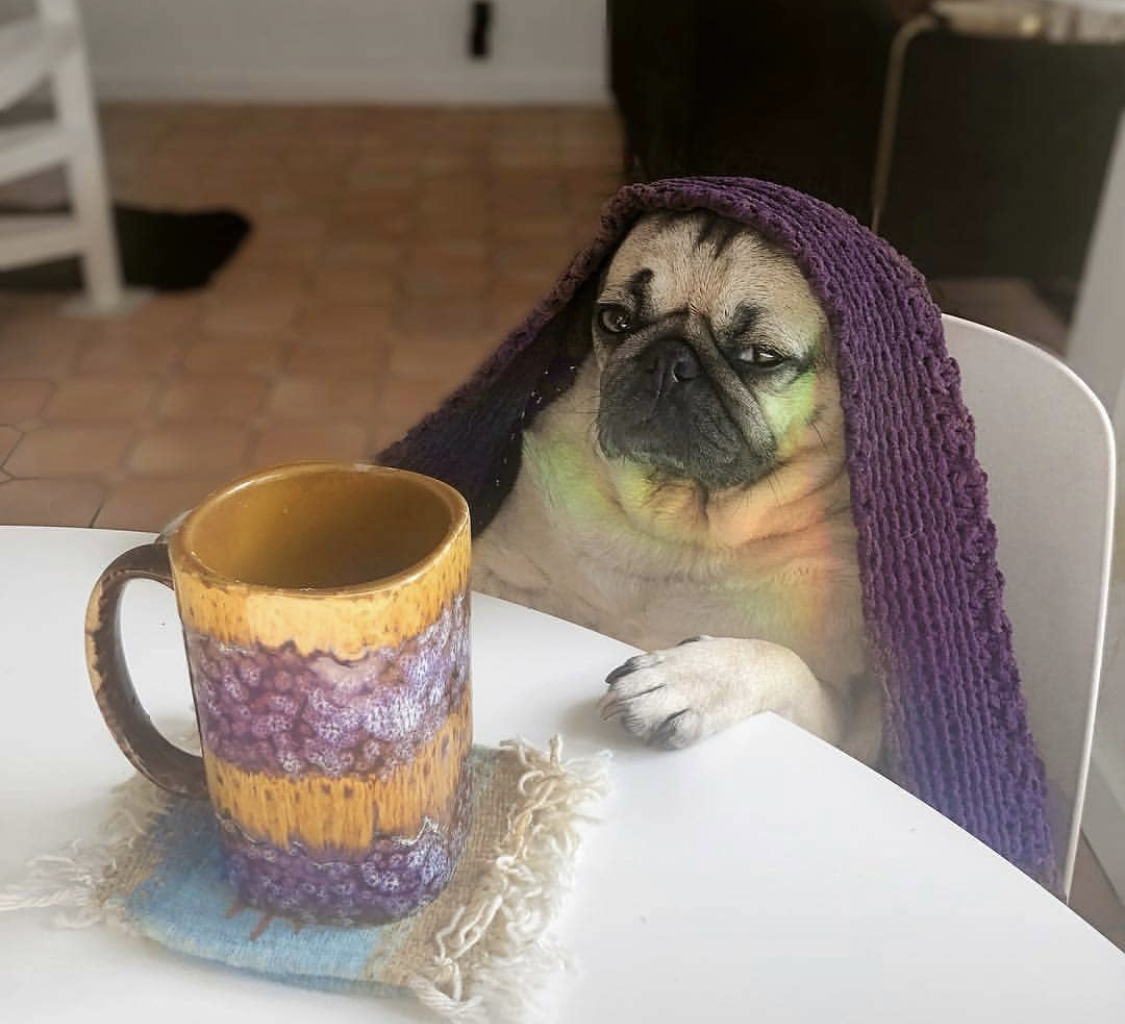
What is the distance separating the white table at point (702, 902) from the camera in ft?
→ 1.08

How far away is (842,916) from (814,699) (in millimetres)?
226

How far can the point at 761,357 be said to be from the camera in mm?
568

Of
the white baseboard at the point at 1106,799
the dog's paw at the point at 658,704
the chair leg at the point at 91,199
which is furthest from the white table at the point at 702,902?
the chair leg at the point at 91,199

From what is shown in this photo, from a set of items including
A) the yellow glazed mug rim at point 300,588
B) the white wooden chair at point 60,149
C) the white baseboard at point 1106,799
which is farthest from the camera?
the white wooden chair at point 60,149

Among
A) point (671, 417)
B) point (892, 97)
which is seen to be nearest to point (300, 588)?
point (671, 417)

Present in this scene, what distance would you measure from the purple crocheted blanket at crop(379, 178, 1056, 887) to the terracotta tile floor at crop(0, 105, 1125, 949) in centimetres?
53

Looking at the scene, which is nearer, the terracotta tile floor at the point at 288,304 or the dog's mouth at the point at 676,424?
→ the dog's mouth at the point at 676,424

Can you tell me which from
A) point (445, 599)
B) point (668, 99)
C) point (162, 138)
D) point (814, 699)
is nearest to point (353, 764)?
point (445, 599)

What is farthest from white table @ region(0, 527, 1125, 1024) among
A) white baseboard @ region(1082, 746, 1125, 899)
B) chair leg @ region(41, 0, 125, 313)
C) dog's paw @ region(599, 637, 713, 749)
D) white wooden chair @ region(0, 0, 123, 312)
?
chair leg @ region(41, 0, 125, 313)

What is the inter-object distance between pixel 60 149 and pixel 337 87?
42 centimetres

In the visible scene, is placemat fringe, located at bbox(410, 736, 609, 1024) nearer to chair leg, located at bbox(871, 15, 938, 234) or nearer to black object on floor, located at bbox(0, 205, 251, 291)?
chair leg, located at bbox(871, 15, 938, 234)

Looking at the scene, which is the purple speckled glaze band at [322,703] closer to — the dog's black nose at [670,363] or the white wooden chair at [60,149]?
the dog's black nose at [670,363]

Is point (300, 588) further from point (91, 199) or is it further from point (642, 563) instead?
point (91, 199)

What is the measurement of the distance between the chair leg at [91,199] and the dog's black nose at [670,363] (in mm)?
1457
